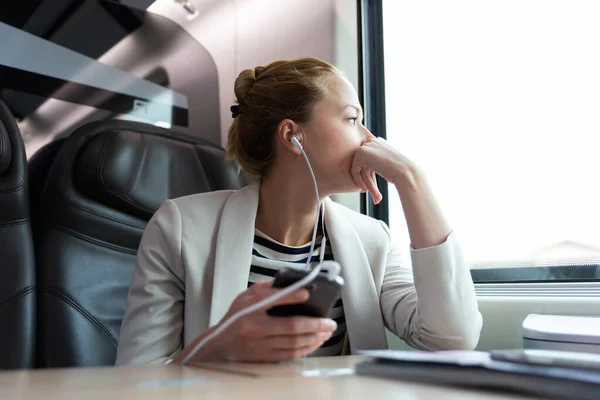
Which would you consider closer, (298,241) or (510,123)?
(298,241)

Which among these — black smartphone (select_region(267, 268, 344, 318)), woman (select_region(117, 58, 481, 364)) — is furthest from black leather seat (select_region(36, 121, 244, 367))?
black smartphone (select_region(267, 268, 344, 318))

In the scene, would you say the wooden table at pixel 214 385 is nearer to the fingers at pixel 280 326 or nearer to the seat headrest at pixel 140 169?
the fingers at pixel 280 326

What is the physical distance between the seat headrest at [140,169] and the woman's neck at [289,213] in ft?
0.98

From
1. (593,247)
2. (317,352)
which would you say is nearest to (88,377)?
(317,352)

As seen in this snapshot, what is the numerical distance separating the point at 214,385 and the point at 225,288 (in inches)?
24.5

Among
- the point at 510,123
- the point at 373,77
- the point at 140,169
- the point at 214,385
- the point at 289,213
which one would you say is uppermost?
the point at 373,77

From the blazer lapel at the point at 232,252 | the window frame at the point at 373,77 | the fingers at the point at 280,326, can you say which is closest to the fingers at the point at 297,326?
the fingers at the point at 280,326

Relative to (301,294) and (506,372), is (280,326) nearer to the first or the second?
(301,294)

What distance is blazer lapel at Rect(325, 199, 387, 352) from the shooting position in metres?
1.21

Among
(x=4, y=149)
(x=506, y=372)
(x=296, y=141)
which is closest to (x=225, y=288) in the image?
(x=296, y=141)

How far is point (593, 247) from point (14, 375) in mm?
1301

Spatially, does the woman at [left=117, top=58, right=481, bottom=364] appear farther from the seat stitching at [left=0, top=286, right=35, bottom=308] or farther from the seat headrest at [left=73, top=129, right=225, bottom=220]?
the seat stitching at [left=0, top=286, right=35, bottom=308]

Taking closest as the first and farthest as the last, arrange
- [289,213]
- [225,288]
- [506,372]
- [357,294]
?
[506,372]
[225,288]
[357,294]
[289,213]

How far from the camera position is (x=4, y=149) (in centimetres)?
128
